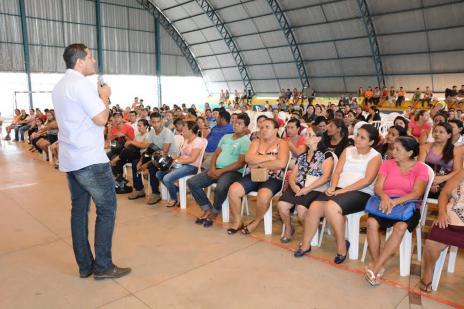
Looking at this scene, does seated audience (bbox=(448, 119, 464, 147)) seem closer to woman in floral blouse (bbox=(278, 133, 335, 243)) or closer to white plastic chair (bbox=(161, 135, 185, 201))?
woman in floral blouse (bbox=(278, 133, 335, 243))

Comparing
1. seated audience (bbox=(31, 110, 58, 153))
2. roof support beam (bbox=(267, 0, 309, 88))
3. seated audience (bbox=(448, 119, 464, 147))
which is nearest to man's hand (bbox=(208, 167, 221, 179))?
seated audience (bbox=(448, 119, 464, 147))

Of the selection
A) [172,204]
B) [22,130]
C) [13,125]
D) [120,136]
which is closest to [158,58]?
[13,125]

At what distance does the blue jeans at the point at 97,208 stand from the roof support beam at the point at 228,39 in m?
18.0

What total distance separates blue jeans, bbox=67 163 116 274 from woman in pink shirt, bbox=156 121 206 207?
1776 mm

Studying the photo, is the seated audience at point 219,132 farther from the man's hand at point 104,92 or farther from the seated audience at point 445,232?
the seated audience at point 445,232

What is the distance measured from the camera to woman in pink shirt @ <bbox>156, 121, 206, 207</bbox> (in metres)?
4.24

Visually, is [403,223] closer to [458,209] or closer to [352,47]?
[458,209]

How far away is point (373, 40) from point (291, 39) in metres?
3.98

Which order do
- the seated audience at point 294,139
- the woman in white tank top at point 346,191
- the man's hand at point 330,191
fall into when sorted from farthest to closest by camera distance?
the seated audience at point 294,139
the man's hand at point 330,191
the woman in white tank top at point 346,191

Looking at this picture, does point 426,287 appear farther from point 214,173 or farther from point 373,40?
point 373,40

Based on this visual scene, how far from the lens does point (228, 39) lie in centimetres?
2005

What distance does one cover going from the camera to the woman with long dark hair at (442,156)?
10.7 ft

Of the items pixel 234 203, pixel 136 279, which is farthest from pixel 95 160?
pixel 234 203

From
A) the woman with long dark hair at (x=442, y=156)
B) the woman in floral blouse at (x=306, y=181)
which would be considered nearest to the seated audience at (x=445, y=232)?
the woman with long dark hair at (x=442, y=156)
